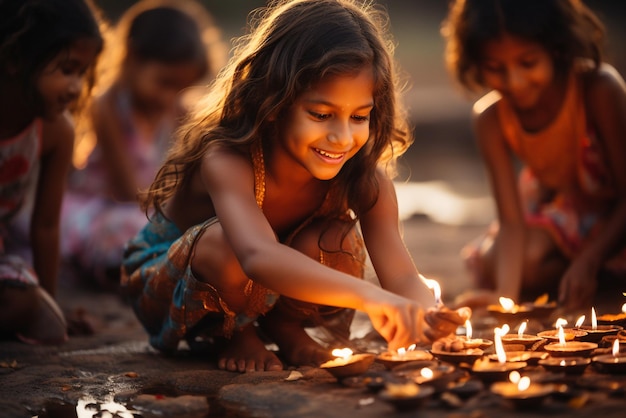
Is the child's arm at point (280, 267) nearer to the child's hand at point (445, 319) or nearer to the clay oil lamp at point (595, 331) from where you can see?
the child's hand at point (445, 319)

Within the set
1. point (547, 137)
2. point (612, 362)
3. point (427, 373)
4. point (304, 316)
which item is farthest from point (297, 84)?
point (547, 137)

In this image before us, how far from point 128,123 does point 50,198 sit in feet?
6.19

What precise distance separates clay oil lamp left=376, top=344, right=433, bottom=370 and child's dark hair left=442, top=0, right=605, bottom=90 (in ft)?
6.08

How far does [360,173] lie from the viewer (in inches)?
126

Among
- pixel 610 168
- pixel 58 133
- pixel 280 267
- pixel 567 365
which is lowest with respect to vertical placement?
pixel 567 365

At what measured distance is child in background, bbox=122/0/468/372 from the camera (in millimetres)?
2898

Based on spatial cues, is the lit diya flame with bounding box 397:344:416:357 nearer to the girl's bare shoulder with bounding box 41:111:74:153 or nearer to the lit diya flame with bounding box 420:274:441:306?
the lit diya flame with bounding box 420:274:441:306

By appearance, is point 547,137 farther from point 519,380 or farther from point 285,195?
point 519,380

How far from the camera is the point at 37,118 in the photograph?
396cm

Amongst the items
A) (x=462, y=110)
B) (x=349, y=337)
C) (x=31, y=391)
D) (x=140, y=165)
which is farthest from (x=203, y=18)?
(x=462, y=110)

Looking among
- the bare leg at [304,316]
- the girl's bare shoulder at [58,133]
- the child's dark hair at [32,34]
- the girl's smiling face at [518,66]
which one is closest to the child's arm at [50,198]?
the girl's bare shoulder at [58,133]

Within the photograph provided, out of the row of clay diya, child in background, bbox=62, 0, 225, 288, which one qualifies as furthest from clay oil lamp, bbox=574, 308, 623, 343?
child in background, bbox=62, 0, 225, 288

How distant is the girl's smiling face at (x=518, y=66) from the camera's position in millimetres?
4016

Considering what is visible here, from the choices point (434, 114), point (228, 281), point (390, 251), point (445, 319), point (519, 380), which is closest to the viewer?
point (519, 380)
